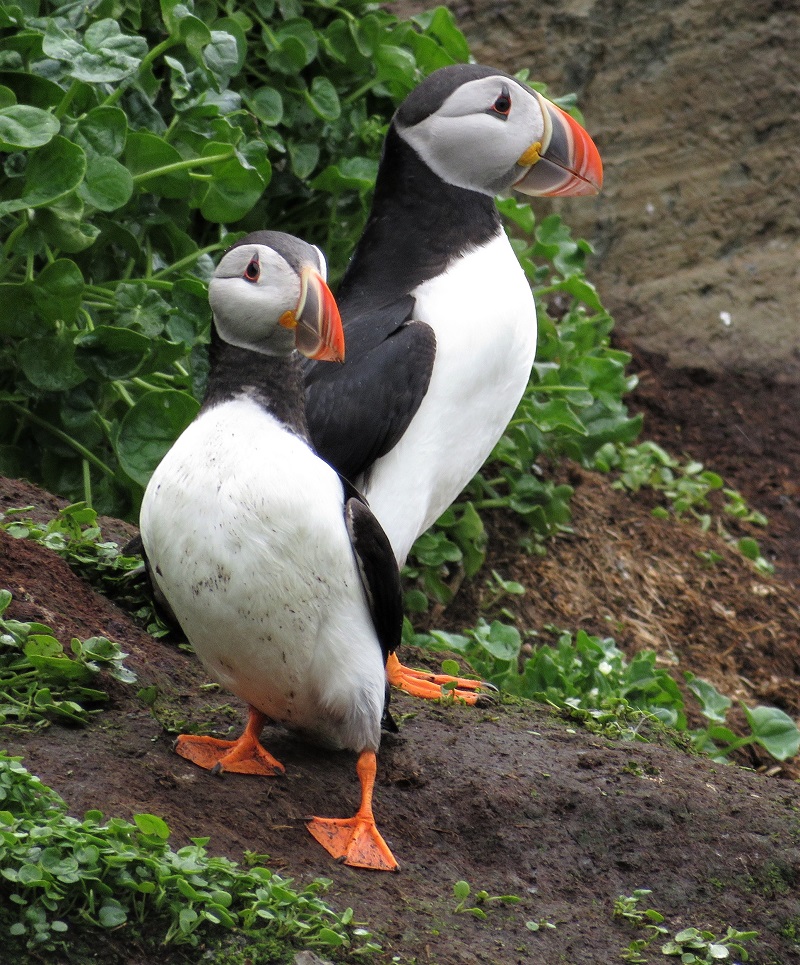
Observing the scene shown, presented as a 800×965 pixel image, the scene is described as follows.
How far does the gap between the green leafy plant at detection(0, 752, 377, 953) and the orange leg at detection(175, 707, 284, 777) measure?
529mm

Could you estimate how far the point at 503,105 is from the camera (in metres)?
4.60

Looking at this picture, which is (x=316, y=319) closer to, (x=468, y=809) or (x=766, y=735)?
(x=468, y=809)

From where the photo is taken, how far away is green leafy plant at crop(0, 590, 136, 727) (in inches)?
134

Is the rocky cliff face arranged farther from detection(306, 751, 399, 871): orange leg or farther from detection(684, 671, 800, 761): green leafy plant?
detection(306, 751, 399, 871): orange leg

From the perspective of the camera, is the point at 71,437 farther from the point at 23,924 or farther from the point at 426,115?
the point at 23,924

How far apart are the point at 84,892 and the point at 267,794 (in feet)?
2.55

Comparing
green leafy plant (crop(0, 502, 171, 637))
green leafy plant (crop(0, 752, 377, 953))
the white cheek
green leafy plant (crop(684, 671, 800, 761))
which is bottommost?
green leafy plant (crop(684, 671, 800, 761))

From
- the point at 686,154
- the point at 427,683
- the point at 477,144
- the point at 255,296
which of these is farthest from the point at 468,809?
the point at 686,154

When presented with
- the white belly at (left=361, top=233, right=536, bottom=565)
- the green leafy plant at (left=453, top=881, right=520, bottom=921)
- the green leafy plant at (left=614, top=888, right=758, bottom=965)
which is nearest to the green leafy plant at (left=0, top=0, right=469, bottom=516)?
the white belly at (left=361, top=233, right=536, bottom=565)

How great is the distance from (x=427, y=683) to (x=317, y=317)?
5.25 ft

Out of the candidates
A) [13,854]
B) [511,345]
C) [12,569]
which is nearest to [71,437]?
[12,569]

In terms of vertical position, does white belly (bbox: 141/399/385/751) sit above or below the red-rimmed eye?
below

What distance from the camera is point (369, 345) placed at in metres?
4.32

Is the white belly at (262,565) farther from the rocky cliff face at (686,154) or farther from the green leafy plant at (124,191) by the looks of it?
the rocky cliff face at (686,154)
